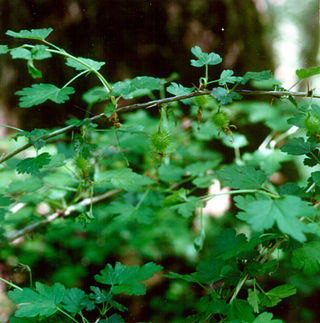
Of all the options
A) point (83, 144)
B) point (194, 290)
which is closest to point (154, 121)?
point (194, 290)

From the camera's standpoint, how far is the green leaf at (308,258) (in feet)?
3.14

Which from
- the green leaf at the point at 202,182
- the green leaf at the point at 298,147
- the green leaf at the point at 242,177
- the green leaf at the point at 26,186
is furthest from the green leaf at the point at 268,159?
the green leaf at the point at 26,186

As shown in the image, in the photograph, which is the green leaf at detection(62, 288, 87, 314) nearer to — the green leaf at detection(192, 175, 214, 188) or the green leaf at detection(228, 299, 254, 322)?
the green leaf at detection(228, 299, 254, 322)

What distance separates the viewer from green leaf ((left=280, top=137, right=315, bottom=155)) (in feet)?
3.48

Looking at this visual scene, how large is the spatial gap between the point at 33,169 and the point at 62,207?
763mm

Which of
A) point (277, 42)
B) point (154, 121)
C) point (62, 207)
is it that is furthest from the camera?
point (277, 42)

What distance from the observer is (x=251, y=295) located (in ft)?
3.31

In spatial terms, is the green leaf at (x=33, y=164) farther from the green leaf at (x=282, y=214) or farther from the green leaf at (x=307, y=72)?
the green leaf at (x=307, y=72)

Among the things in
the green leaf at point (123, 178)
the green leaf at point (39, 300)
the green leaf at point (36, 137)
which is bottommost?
the green leaf at point (39, 300)

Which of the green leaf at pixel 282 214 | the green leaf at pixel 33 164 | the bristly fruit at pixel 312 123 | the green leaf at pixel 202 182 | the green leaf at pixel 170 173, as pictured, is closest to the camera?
the green leaf at pixel 282 214

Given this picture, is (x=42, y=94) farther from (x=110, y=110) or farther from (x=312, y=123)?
(x=312, y=123)

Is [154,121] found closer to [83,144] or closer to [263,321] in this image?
[83,144]

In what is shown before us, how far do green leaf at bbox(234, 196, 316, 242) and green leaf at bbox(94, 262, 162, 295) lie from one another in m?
0.41

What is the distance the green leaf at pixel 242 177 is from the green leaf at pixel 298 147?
15 centimetres
